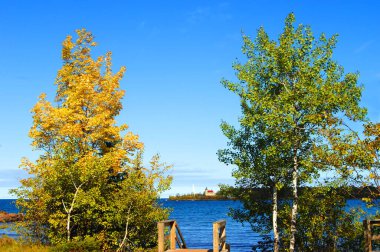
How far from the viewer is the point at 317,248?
24219mm

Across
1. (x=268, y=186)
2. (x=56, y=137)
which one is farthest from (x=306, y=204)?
(x=56, y=137)

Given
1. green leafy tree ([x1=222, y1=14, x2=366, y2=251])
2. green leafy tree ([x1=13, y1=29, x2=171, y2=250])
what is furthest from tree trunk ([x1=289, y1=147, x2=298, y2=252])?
green leafy tree ([x1=13, y1=29, x2=171, y2=250])

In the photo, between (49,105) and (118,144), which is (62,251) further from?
(49,105)

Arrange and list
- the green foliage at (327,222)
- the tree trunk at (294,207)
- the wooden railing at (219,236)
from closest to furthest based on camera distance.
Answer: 1. the wooden railing at (219,236)
2. the green foliage at (327,222)
3. the tree trunk at (294,207)

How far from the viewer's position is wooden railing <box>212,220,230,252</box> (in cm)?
1859

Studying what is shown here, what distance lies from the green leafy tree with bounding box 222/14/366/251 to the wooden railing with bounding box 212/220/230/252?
454 cm

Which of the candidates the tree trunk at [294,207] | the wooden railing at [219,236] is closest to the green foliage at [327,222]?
the tree trunk at [294,207]

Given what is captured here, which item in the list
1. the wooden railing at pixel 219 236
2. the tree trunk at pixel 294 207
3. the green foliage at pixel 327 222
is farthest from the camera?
the tree trunk at pixel 294 207

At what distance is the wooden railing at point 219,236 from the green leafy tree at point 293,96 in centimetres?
454

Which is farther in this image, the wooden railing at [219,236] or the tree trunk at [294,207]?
the tree trunk at [294,207]

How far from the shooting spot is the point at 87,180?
27594 mm

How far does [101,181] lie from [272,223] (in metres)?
10.5

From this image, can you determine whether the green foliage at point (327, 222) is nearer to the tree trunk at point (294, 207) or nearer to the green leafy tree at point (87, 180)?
the tree trunk at point (294, 207)

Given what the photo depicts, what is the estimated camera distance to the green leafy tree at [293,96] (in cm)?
2319
